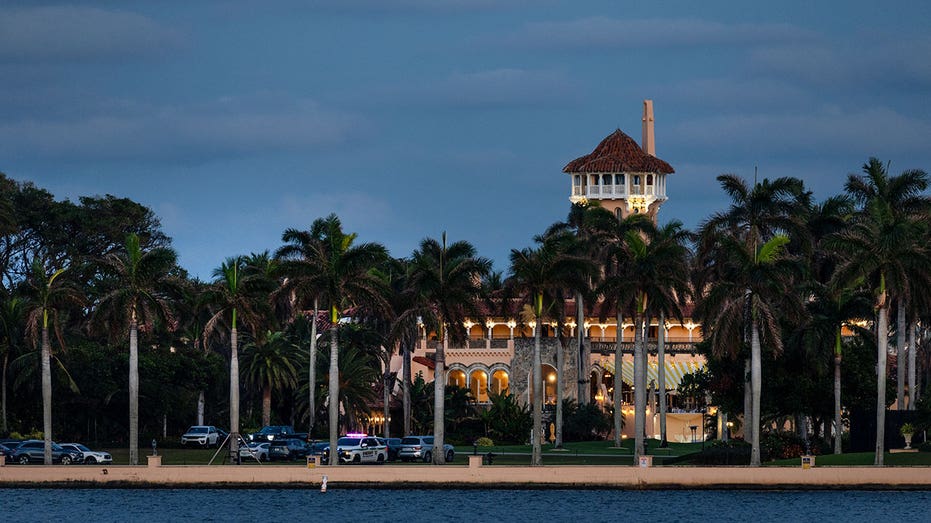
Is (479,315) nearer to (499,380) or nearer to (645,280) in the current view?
(645,280)

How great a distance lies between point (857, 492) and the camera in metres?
84.8

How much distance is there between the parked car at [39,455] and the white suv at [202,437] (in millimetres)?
15165

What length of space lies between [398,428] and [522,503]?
156 ft

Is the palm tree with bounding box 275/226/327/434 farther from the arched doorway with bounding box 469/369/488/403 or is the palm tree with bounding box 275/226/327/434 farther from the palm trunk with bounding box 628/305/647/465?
the arched doorway with bounding box 469/369/488/403

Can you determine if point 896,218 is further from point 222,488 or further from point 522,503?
point 222,488

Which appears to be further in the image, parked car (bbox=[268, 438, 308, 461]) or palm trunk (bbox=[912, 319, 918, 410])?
parked car (bbox=[268, 438, 308, 461])

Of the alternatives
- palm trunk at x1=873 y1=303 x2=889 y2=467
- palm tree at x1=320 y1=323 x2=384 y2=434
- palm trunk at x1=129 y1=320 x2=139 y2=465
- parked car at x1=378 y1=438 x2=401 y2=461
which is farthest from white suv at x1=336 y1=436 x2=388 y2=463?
palm trunk at x1=873 y1=303 x2=889 y2=467

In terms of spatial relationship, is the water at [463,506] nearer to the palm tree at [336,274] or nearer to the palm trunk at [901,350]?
the palm tree at [336,274]

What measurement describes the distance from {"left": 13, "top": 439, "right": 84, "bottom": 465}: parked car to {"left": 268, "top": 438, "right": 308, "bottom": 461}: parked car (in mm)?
10535

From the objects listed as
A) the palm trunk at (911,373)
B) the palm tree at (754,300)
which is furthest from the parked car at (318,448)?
the palm trunk at (911,373)

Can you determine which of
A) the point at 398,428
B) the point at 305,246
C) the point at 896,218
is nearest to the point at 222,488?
the point at 305,246

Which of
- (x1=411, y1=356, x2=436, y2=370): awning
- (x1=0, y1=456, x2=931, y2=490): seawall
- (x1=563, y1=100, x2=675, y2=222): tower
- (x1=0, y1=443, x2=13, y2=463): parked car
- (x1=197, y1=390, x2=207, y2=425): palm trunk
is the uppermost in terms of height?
(x1=563, y1=100, x2=675, y2=222): tower

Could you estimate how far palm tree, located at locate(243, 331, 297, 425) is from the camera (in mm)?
120188

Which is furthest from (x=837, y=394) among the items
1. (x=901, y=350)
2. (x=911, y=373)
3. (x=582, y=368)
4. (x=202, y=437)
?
(x=202, y=437)
